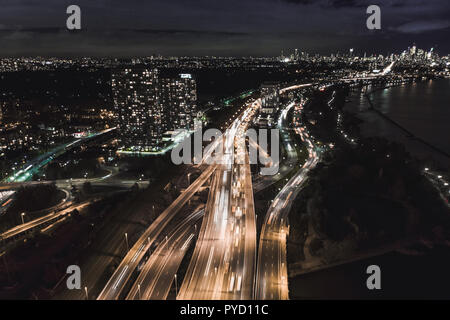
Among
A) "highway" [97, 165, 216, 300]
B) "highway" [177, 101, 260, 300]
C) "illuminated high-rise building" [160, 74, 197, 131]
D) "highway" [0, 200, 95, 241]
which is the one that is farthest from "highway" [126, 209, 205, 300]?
"illuminated high-rise building" [160, 74, 197, 131]

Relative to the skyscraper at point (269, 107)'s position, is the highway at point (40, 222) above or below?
below

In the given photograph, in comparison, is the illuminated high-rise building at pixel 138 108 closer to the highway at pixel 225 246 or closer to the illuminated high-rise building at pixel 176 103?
the illuminated high-rise building at pixel 176 103

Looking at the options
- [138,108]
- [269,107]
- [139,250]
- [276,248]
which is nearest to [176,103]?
[138,108]

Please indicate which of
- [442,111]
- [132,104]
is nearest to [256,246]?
[132,104]

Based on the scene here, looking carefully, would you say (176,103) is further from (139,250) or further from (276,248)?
(276,248)

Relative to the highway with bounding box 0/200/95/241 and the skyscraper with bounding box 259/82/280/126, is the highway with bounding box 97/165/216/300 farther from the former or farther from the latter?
the skyscraper with bounding box 259/82/280/126

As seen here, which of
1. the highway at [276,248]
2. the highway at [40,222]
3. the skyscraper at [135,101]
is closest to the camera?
the highway at [276,248]

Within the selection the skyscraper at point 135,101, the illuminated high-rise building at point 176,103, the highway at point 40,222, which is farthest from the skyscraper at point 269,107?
the highway at point 40,222
